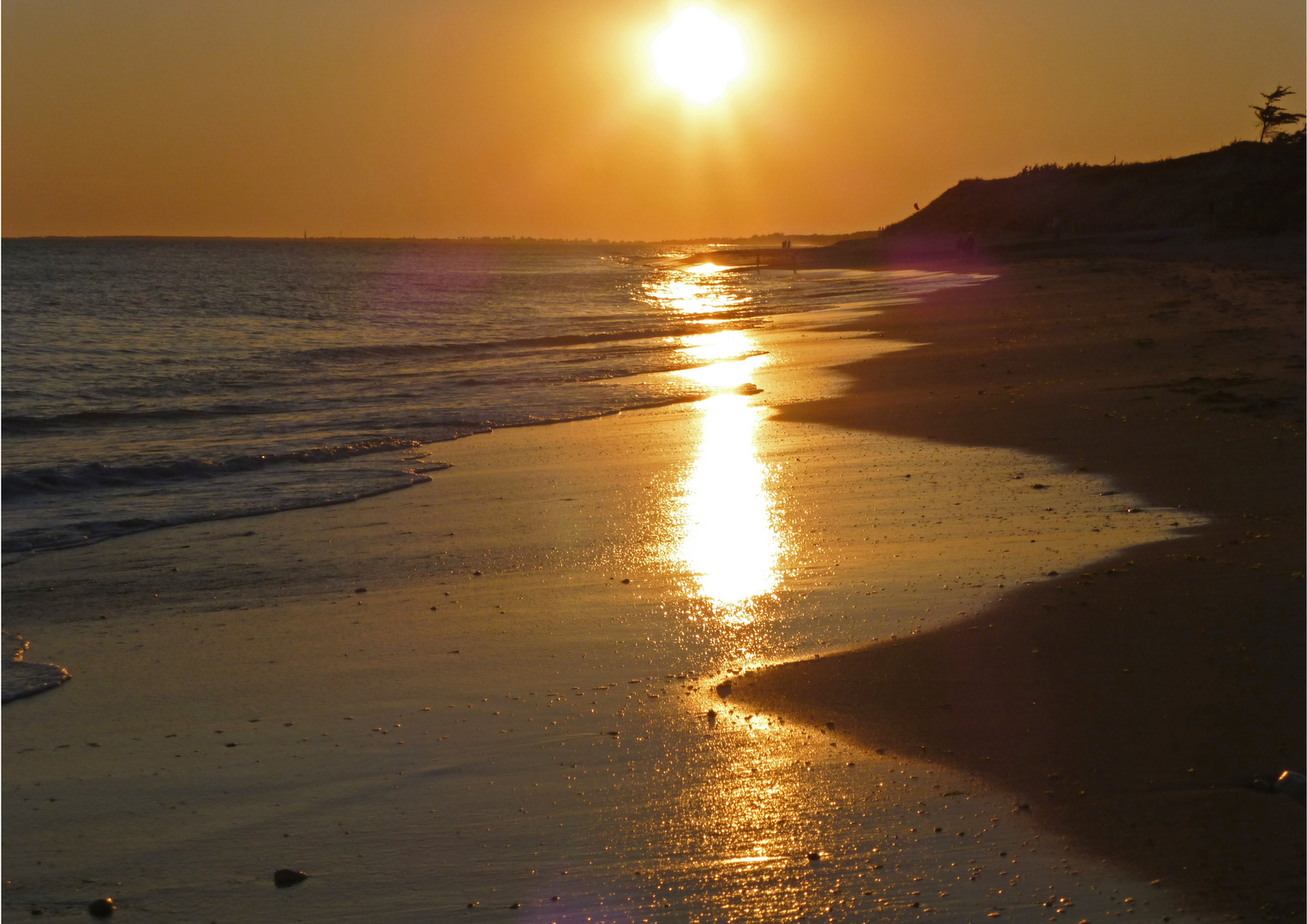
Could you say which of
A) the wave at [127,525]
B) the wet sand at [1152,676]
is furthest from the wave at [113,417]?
the wet sand at [1152,676]

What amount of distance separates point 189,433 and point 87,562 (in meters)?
6.19

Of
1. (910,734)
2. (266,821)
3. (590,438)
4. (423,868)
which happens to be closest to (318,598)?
(266,821)

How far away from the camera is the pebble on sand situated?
322cm

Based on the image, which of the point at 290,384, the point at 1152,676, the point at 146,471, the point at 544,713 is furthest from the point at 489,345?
the point at 1152,676

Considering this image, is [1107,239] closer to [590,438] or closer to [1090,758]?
[590,438]

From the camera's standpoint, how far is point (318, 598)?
6.16 metres

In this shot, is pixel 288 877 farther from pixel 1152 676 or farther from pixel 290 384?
pixel 290 384

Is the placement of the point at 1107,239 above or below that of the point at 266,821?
above

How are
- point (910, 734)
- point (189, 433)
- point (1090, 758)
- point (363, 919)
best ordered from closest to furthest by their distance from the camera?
1. point (363, 919)
2. point (1090, 758)
3. point (910, 734)
4. point (189, 433)

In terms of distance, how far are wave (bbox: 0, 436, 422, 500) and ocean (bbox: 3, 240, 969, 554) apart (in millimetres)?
31

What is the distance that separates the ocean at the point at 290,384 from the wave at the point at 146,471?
0.03 metres

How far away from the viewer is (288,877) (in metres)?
3.24

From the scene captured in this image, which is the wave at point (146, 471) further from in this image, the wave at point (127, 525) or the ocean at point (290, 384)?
the wave at point (127, 525)

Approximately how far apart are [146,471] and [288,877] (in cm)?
834
